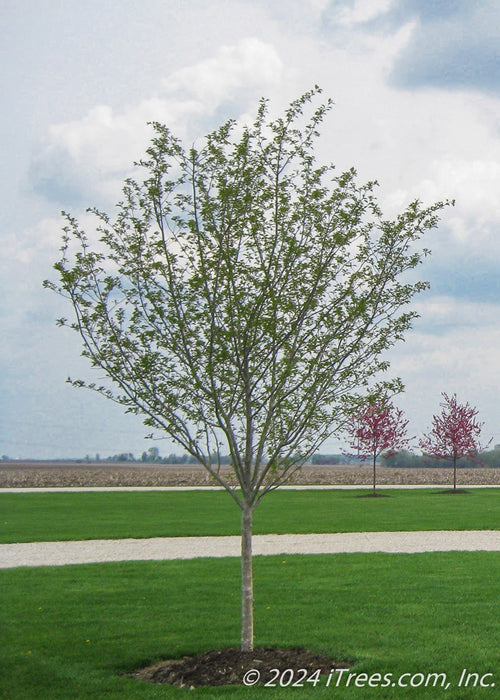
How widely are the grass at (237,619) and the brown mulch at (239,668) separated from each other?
0.23 meters

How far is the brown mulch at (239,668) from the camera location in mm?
6996

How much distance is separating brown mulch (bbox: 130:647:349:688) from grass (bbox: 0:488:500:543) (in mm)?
9656

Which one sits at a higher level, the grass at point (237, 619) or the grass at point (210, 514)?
the grass at point (237, 619)

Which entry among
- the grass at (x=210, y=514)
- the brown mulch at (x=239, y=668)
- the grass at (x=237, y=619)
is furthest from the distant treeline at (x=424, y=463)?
the brown mulch at (x=239, y=668)

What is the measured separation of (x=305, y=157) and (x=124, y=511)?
17.3 m

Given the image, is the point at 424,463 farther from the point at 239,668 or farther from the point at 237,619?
the point at 239,668

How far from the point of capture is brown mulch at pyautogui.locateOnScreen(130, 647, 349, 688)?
700cm

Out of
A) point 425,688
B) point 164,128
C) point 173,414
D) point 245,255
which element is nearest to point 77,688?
point 173,414

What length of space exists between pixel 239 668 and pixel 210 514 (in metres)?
15.0

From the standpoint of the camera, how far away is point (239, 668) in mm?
7234

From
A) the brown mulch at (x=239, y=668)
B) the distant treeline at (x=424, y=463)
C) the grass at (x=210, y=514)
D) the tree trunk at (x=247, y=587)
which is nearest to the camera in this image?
the brown mulch at (x=239, y=668)

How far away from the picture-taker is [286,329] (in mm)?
7504

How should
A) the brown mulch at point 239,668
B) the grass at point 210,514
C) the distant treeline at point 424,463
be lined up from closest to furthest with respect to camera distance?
the brown mulch at point 239,668
the grass at point 210,514
the distant treeline at point 424,463

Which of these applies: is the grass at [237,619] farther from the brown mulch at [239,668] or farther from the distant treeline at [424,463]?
the distant treeline at [424,463]
